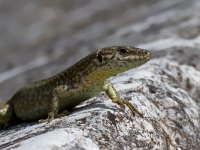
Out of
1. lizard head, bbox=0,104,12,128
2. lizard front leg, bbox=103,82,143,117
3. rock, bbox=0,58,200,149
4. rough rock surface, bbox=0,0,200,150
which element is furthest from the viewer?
lizard head, bbox=0,104,12,128

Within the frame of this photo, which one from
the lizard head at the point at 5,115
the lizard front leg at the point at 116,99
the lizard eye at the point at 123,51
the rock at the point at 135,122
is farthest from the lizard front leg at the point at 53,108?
the lizard head at the point at 5,115

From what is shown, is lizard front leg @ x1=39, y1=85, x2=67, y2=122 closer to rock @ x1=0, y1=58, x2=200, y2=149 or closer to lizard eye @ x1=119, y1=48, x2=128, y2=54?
rock @ x1=0, y1=58, x2=200, y2=149

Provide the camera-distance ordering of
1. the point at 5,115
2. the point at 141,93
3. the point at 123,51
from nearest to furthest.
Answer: the point at 123,51, the point at 141,93, the point at 5,115

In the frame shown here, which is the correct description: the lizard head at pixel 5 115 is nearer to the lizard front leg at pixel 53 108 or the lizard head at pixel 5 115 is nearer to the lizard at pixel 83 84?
the lizard at pixel 83 84

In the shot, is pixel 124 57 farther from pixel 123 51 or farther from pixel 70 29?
pixel 70 29

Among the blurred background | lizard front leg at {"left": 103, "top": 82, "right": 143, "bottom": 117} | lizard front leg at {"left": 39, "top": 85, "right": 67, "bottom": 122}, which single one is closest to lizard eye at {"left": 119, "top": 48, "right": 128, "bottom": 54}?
lizard front leg at {"left": 103, "top": 82, "right": 143, "bottom": 117}

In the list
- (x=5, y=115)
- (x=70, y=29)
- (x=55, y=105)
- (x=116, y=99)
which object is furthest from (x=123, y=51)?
(x=70, y=29)
